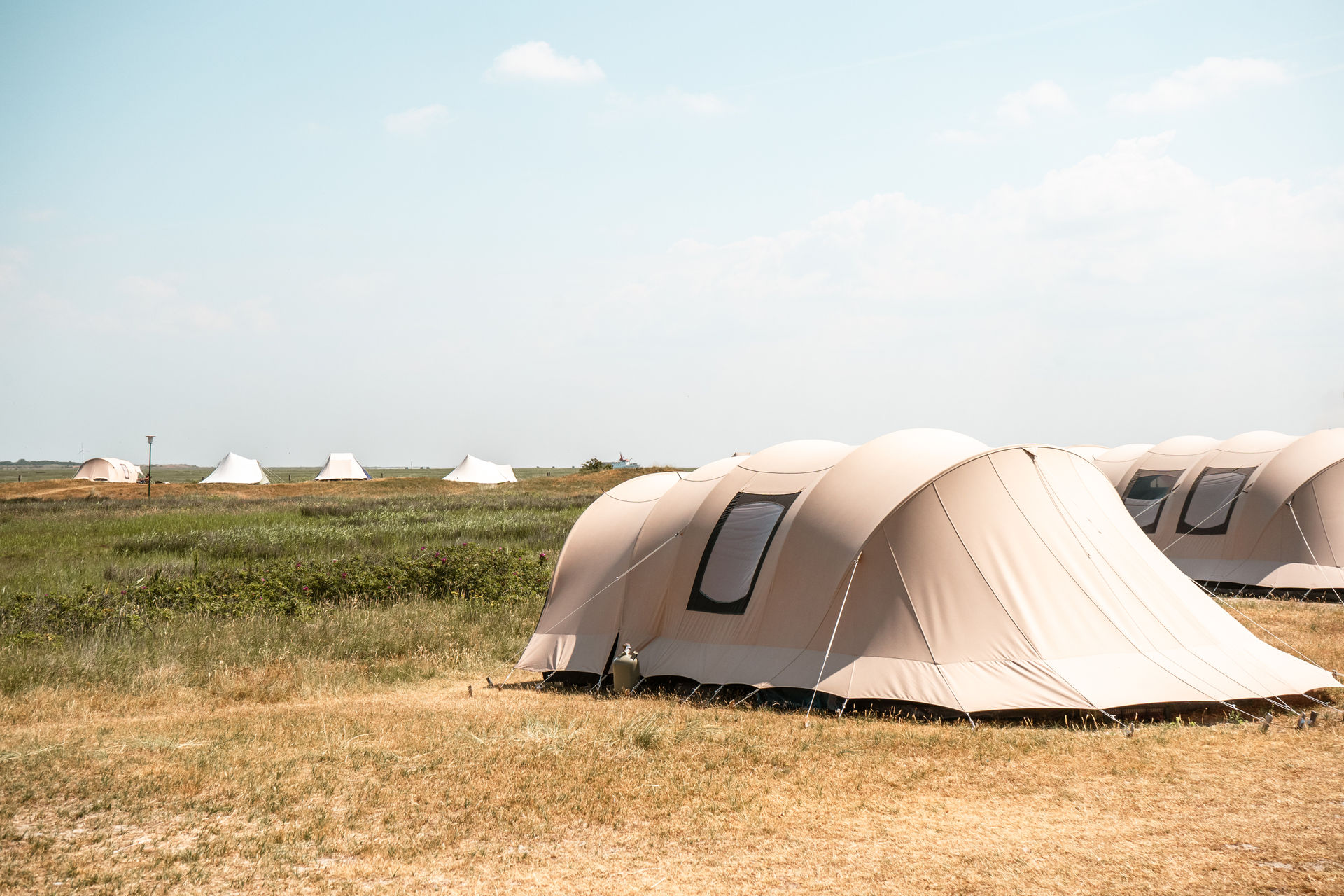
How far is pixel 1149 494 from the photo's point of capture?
21.3 metres

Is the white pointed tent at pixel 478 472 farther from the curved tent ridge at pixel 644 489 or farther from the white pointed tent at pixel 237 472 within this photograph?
the curved tent ridge at pixel 644 489

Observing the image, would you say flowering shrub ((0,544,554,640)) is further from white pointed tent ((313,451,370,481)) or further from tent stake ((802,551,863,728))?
white pointed tent ((313,451,370,481))

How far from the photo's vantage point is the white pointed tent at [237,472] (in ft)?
244

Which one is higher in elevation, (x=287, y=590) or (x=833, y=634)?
(x=833, y=634)

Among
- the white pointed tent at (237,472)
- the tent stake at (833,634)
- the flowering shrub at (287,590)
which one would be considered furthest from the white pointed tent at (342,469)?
the tent stake at (833,634)

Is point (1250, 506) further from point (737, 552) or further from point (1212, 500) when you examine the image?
point (737, 552)

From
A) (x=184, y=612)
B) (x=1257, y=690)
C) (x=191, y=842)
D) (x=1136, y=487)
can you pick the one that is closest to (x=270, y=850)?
(x=191, y=842)

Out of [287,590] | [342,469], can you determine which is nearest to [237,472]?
[342,469]

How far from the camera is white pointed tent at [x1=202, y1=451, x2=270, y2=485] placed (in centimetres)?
7431

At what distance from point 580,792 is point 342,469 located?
7677 centimetres

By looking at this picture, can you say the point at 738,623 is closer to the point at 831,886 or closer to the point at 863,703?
the point at 863,703

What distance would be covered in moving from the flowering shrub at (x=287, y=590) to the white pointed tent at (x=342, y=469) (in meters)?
60.8

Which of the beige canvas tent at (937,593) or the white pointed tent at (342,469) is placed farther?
the white pointed tent at (342,469)

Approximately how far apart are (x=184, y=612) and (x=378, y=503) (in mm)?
30152
